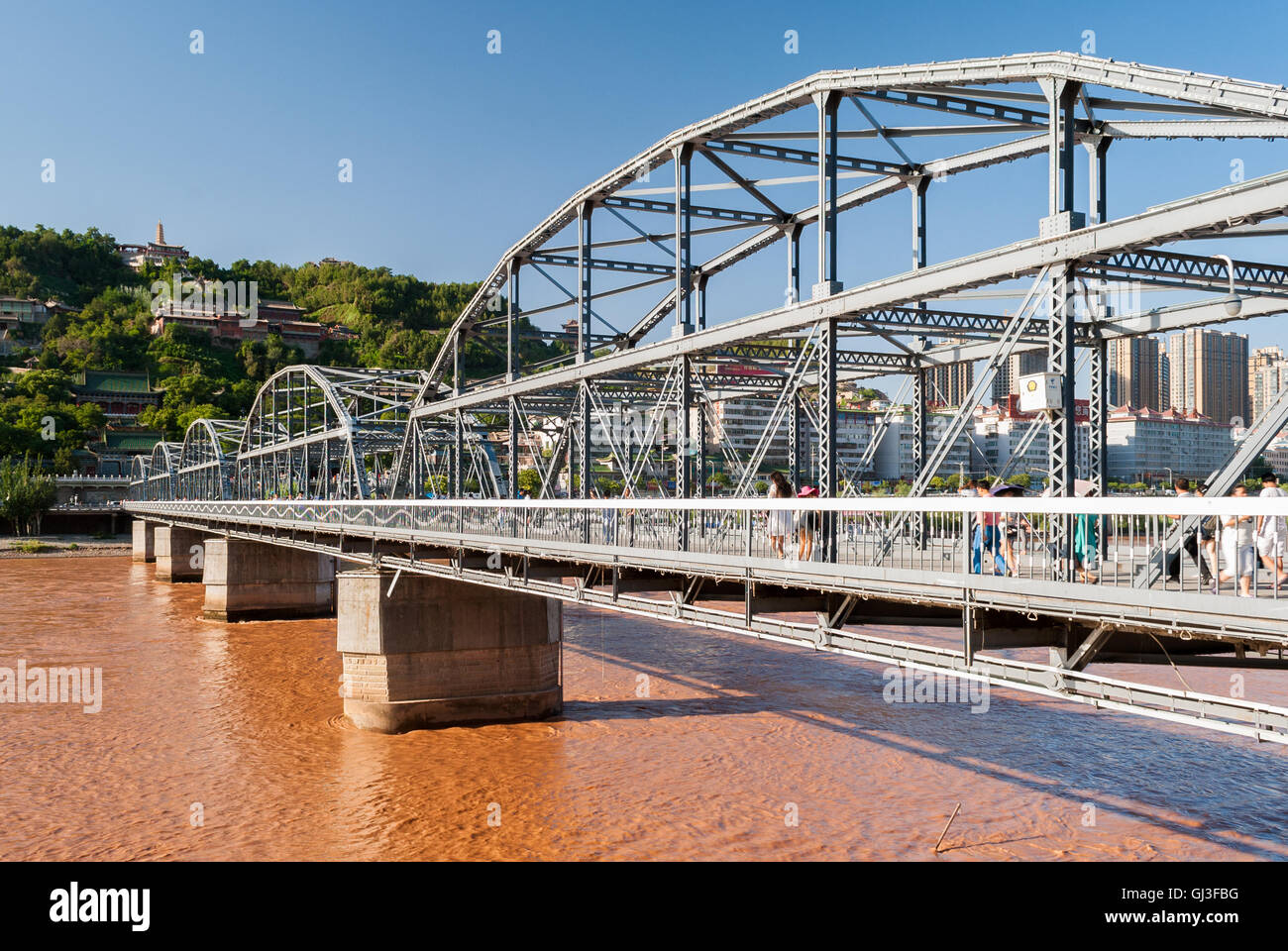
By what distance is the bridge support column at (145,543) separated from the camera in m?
85.3

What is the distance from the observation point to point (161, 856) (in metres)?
17.2

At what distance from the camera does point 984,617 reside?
1151 centimetres

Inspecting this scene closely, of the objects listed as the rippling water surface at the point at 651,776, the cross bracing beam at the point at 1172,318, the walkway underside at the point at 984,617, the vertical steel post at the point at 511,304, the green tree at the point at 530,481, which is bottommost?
the rippling water surface at the point at 651,776

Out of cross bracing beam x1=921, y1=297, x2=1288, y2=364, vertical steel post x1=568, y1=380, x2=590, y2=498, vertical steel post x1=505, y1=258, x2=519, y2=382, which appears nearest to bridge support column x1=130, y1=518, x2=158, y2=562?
vertical steel post x1=505, y1=258, x2=519, y2=382

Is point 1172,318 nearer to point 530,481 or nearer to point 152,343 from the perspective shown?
point 530,481

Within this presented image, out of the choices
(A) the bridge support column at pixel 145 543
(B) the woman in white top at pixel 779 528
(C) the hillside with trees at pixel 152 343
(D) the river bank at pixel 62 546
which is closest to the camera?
(B) the woman in white top at pixel 779 528

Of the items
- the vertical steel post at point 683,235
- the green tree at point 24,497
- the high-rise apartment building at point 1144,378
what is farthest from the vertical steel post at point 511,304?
the green tree at point 24,497

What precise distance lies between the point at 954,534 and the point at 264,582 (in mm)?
41878

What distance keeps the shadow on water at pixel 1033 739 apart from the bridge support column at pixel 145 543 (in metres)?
62.2

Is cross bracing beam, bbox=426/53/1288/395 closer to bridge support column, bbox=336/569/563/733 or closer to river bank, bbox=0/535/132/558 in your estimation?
bridge support column, bbox=336/569/563/733

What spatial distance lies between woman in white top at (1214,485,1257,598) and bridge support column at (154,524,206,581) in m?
68.1

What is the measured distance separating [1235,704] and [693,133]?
55.5 feet

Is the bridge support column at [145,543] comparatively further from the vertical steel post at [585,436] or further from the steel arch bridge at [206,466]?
the vertical steel post at [585,436]

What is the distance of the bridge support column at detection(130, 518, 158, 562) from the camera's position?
8531 centimetres
